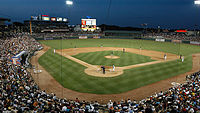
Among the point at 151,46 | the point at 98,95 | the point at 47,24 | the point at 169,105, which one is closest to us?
the point at 169,105

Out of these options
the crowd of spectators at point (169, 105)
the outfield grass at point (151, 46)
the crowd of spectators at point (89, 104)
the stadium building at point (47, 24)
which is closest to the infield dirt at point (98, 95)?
the crowd of spectators at point (89, 104)

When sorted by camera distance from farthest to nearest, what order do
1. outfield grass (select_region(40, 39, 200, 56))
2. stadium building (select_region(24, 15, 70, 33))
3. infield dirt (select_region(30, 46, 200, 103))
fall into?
stadium building (select_region(24, 15, 70, 33))
outfield grass (select_region(40, 39, 200, 56))
infield dirt (select_region(30, 46, 200, 103))

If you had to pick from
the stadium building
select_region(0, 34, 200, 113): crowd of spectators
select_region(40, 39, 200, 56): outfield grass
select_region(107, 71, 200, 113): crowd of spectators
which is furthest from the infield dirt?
the stadium building

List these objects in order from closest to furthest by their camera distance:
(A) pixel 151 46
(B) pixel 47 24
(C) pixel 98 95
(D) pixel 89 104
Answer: (D) pixel 89 104
(C) pixel 98 95
(A) pixel 151 46
(B) pixel 47 24

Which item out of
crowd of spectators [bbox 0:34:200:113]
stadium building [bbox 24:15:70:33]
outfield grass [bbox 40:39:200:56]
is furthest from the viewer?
stadium building [bbox 24:15:70:33]

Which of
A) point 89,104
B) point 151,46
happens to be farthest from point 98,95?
point 151,46

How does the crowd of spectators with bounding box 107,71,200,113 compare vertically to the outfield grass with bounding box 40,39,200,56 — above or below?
below

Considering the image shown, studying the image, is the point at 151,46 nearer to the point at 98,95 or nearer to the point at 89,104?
the point at 98,95

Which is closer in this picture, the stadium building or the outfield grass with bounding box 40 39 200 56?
the outfield grass with bounding box 40 39 200 56

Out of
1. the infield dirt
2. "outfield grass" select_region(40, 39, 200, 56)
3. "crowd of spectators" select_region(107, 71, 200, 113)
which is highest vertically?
"outfield grass" select_region(40, 39, 200, 56)

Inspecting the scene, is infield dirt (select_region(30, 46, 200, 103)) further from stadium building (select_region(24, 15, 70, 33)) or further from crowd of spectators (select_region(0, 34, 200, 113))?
stadium building (select_region(24, 15, 70, 33))

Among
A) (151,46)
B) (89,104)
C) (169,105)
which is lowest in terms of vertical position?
(89,104)

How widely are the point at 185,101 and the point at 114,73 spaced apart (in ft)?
35.9

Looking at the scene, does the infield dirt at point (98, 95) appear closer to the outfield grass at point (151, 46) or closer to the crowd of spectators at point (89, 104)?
the crowd of spectators at point (89, 104)
